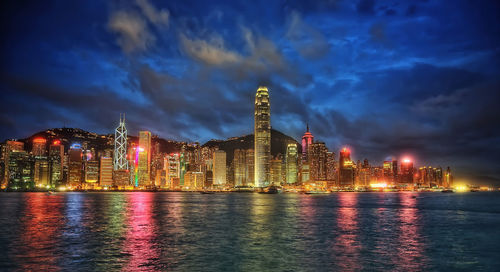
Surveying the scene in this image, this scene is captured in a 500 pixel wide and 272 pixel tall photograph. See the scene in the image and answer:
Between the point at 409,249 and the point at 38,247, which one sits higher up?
the point at 38,247

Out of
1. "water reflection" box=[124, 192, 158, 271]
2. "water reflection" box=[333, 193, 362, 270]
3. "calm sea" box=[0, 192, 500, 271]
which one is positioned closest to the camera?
"water reflection" box=[124, 192, 158, 271]

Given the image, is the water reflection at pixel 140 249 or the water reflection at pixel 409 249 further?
the water reflection at pixel 409 249

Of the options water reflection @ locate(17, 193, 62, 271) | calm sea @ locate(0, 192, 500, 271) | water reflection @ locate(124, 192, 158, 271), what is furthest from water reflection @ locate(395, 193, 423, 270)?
water reflection @ locate(17, 193, 62, 271)

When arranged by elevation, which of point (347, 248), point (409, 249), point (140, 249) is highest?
point (140, 249)

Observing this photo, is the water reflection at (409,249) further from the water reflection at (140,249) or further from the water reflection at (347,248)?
the water reflection at (140,249)

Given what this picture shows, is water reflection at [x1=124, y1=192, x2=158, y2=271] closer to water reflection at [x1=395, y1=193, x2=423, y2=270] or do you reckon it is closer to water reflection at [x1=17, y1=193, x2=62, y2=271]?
water reflection at [x1=17, y1=193, x2=62, y2=271]

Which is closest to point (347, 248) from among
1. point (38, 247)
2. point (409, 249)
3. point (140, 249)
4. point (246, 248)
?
point (409, 249)

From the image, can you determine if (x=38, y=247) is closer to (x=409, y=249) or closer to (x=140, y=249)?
(x=140, y=249)

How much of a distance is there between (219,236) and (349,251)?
17.4 metres

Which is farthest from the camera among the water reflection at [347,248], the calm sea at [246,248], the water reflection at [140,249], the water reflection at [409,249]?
the water reflection at [409,249]

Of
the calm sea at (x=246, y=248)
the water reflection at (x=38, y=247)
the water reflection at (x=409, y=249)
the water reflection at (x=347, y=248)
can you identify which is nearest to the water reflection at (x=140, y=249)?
the calm sea at (x=246, y=248)

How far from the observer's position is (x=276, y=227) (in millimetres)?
59875

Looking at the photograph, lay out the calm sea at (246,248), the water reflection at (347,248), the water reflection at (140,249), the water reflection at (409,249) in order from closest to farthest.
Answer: the water reflection at (140,249) < the calm sea at (246,248) < the water reflection at (347,248) < the water reflection at (409,249)

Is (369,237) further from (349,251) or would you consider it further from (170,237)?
(170,237)
